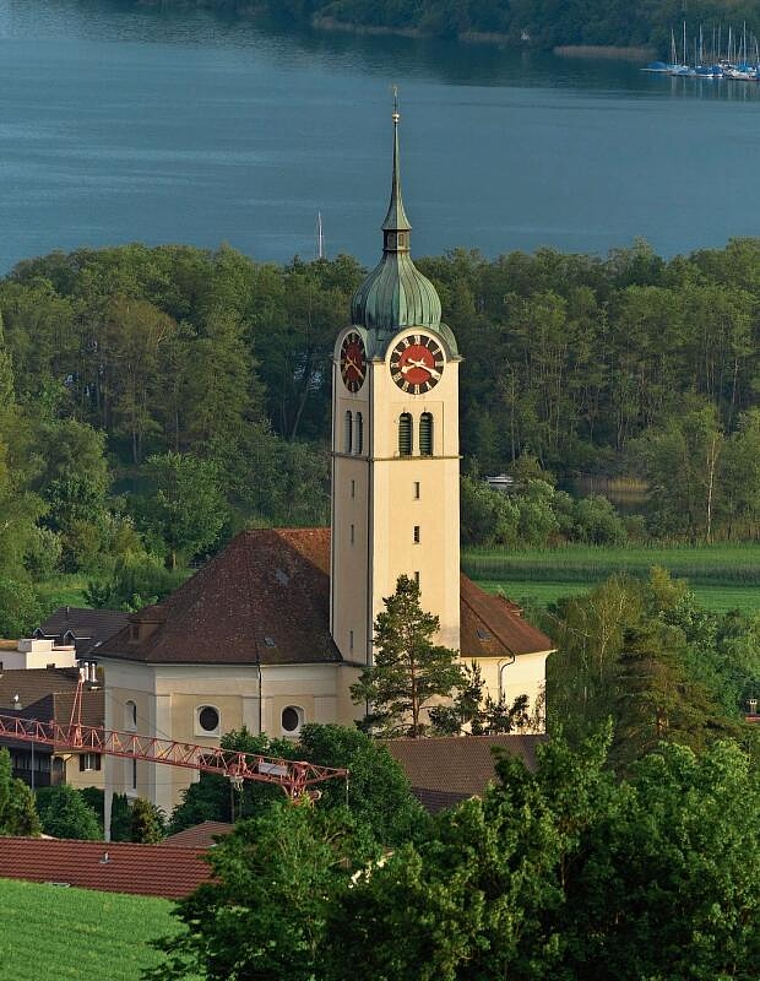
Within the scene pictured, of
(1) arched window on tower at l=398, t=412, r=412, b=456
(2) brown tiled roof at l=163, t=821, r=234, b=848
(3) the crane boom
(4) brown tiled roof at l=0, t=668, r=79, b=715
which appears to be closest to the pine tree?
(1) arched window on tower at l=398, t=412, r=412, b=456

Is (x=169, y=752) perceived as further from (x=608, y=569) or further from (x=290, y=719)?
(x=608, y=569)

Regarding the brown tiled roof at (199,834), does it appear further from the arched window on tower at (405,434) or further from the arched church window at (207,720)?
the arched window on tower at (405,434)

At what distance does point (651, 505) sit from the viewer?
98625 millimetres

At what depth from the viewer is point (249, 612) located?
200ft

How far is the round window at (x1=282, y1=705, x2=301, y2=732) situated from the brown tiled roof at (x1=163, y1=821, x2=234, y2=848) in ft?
25.6

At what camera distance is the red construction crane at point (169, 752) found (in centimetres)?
5312

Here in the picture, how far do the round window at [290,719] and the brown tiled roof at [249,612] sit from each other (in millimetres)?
753

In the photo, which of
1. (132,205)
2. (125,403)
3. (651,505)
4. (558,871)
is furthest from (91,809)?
(132,205)

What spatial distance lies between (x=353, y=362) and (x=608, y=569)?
26.9 metres

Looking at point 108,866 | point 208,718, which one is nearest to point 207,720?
point 208,718

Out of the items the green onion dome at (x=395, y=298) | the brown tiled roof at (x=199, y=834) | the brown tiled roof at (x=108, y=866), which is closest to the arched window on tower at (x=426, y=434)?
the green onion dome at (x=395, y=298)

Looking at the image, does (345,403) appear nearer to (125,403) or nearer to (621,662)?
(621,662)

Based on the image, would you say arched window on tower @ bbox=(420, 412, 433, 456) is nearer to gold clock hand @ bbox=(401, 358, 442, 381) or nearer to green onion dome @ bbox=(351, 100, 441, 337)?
gold clock hand @ bbox=(401, 358, 442, 381)

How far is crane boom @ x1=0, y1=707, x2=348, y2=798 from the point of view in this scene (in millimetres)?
53125
